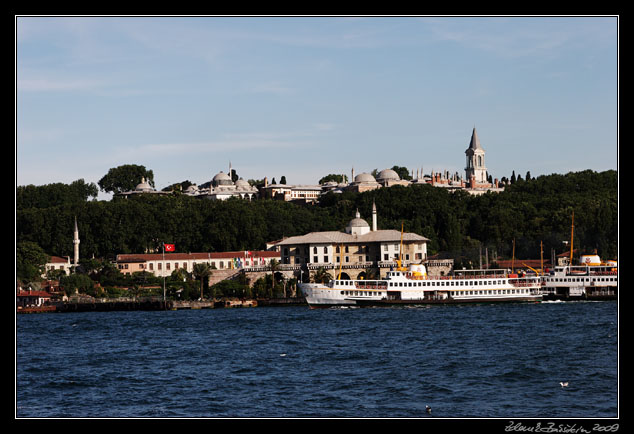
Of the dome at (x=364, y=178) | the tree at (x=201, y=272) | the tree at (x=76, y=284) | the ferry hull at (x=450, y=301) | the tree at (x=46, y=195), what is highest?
the dome at (x=364, y=178)

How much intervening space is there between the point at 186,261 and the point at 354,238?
12240 mm

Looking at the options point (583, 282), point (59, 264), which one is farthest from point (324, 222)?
point (583, 282)

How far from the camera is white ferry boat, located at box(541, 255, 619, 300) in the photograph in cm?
6400

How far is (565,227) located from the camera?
86.6 meters

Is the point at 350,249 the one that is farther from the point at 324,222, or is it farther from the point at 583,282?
the point at 583,282

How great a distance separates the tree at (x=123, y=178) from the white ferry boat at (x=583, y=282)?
74.6 meters

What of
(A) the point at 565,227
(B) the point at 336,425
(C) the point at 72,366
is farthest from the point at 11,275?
(A) the point at 565,227

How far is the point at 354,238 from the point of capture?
271 feet

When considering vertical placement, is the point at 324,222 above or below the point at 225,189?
A: below

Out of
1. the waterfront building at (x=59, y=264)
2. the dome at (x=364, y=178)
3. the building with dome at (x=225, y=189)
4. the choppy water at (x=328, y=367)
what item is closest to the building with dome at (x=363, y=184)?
the dome at (x=364, y=178)

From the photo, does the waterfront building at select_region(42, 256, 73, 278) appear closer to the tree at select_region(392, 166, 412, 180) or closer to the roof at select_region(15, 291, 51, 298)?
the roof at select_region(15, 291, 51, 298)

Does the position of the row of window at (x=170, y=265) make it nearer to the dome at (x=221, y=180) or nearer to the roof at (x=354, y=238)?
the roof at (x=354, y=238)

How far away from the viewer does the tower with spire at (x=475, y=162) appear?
15275 centimetres

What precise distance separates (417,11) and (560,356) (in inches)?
719
